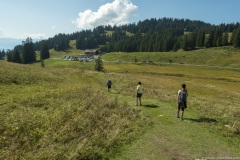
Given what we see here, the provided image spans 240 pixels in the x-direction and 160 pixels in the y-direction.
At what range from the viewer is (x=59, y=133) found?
1504cm

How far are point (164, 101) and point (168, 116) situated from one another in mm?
7247

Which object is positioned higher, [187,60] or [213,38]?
[213,38]

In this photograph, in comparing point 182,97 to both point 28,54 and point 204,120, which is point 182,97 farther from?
point 28,54

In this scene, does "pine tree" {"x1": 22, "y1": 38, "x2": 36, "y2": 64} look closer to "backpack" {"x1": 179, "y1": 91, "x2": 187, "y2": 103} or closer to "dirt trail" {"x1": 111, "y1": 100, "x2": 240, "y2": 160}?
"backpack" {"x1": 179, "y1": 91, "x2": 187, "y2": 103}

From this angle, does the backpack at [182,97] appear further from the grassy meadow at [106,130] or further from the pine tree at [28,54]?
the pine tree at [28,54]

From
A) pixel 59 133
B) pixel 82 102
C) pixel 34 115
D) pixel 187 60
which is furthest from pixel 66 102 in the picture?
pixel 187 60

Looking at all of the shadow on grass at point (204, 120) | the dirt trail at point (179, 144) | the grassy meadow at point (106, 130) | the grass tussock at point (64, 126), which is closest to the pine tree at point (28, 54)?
the grassy meadow at point (106, 130)

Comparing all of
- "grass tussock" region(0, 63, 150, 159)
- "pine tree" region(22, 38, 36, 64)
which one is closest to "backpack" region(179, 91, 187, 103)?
"grass tussock" region(0, 63, 150, 159)

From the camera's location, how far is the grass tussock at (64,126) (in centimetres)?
Answer: 1262

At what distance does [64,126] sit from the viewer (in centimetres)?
1623

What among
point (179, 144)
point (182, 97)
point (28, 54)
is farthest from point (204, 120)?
point (28, 54)

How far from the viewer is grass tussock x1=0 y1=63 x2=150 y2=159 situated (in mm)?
12625

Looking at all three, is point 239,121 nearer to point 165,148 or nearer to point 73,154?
point 165,148

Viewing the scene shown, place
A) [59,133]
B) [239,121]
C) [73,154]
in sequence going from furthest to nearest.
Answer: [239,121] < [59,133] < [73,154]
